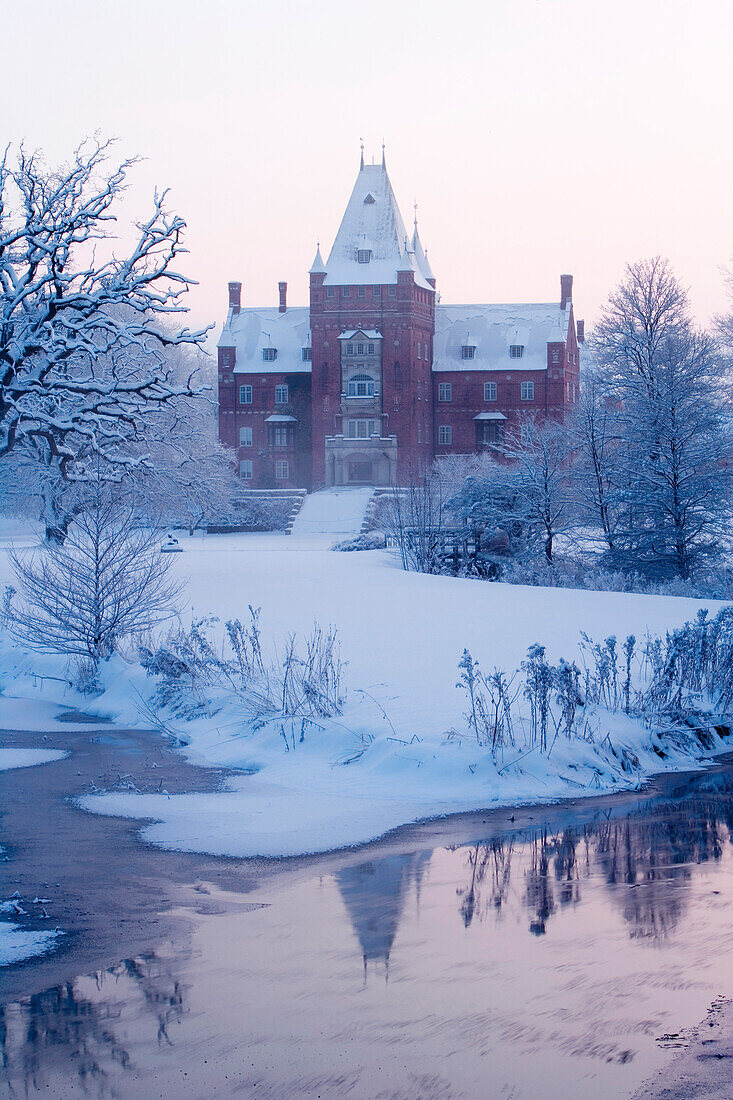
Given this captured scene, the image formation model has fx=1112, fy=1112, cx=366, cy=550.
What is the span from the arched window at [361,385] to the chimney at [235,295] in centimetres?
1255

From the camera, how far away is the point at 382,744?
10.1 metres

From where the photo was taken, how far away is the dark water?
453 cm

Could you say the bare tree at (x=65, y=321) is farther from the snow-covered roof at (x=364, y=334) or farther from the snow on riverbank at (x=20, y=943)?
the snow-covered roof at (x=364, y=334)

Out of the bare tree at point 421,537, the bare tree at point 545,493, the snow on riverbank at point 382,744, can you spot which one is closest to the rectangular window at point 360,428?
the bare tree at point 545,493

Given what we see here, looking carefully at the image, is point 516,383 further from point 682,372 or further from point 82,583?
point 82,583

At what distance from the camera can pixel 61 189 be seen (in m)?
20.0

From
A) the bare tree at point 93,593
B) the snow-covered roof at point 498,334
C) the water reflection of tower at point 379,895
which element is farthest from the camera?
the snow-covered roof at point 498,334

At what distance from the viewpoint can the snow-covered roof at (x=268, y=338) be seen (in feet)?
241

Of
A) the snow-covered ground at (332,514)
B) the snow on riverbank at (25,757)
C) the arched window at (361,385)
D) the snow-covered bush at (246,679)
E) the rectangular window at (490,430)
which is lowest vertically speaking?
the snow on riverbank at (25,757)

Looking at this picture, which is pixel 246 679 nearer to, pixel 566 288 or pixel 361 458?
pixel 361 458

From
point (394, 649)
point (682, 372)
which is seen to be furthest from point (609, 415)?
point (394, 649)

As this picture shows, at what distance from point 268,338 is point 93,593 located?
6156 cm

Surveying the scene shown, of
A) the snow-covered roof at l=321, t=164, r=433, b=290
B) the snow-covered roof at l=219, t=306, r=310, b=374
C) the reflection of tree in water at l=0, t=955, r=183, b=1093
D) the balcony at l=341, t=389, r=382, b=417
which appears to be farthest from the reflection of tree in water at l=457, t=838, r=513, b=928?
the snow-covered roof at l=219, t=306, r=310, b=374

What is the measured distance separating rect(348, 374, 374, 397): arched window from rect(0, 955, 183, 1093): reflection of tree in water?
65.4 m
